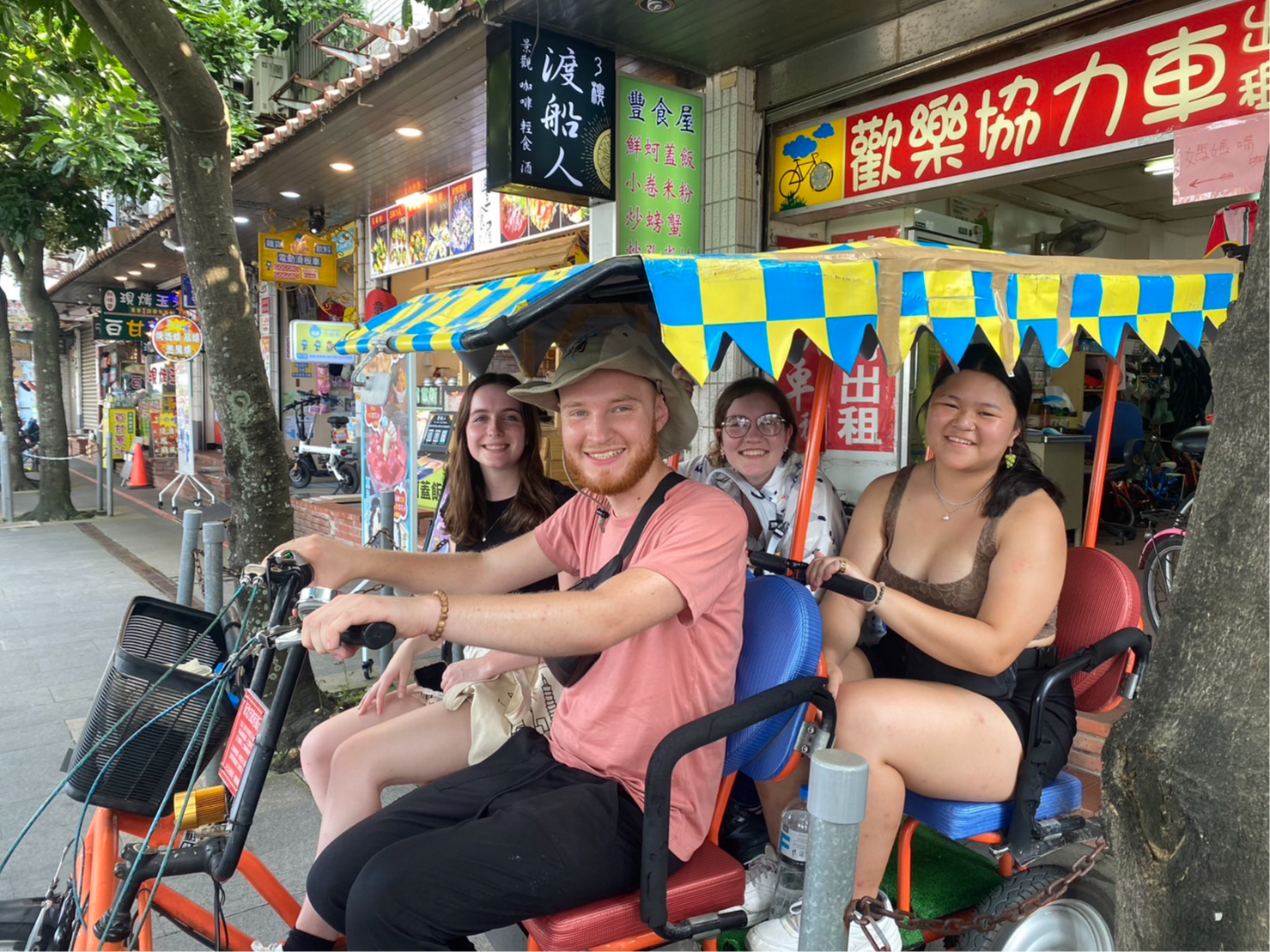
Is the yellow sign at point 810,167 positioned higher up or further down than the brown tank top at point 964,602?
higher up

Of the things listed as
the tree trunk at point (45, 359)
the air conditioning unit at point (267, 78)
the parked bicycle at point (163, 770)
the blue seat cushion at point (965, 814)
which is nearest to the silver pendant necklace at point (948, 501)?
the blue seat cushion at point (965, 814)

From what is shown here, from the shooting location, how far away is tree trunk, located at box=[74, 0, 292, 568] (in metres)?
3.71

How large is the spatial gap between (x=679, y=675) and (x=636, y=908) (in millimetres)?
496

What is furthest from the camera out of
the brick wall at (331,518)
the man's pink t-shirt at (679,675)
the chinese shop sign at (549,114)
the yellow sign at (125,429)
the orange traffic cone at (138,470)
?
the yellow sign at (125,429)

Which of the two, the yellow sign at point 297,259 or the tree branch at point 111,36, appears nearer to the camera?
the tree branch at point 111,36

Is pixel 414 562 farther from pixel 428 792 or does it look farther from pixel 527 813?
pixel 527 813

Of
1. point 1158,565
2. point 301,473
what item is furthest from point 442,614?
point 301,473

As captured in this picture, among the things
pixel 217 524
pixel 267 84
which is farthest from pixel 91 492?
pixel 217 524

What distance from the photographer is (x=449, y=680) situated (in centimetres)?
249

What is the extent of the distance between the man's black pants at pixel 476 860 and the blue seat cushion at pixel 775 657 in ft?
1.13

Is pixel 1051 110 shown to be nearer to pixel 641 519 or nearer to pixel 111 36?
pixel 641 519

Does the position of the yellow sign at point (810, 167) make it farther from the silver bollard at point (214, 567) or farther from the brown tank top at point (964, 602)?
the silver bollard at point (214, 567)

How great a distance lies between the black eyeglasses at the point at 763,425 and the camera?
10.8 ft

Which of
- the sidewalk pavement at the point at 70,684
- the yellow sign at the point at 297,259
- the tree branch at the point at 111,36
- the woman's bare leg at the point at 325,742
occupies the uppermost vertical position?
the yellow sign at the point at 297,259
